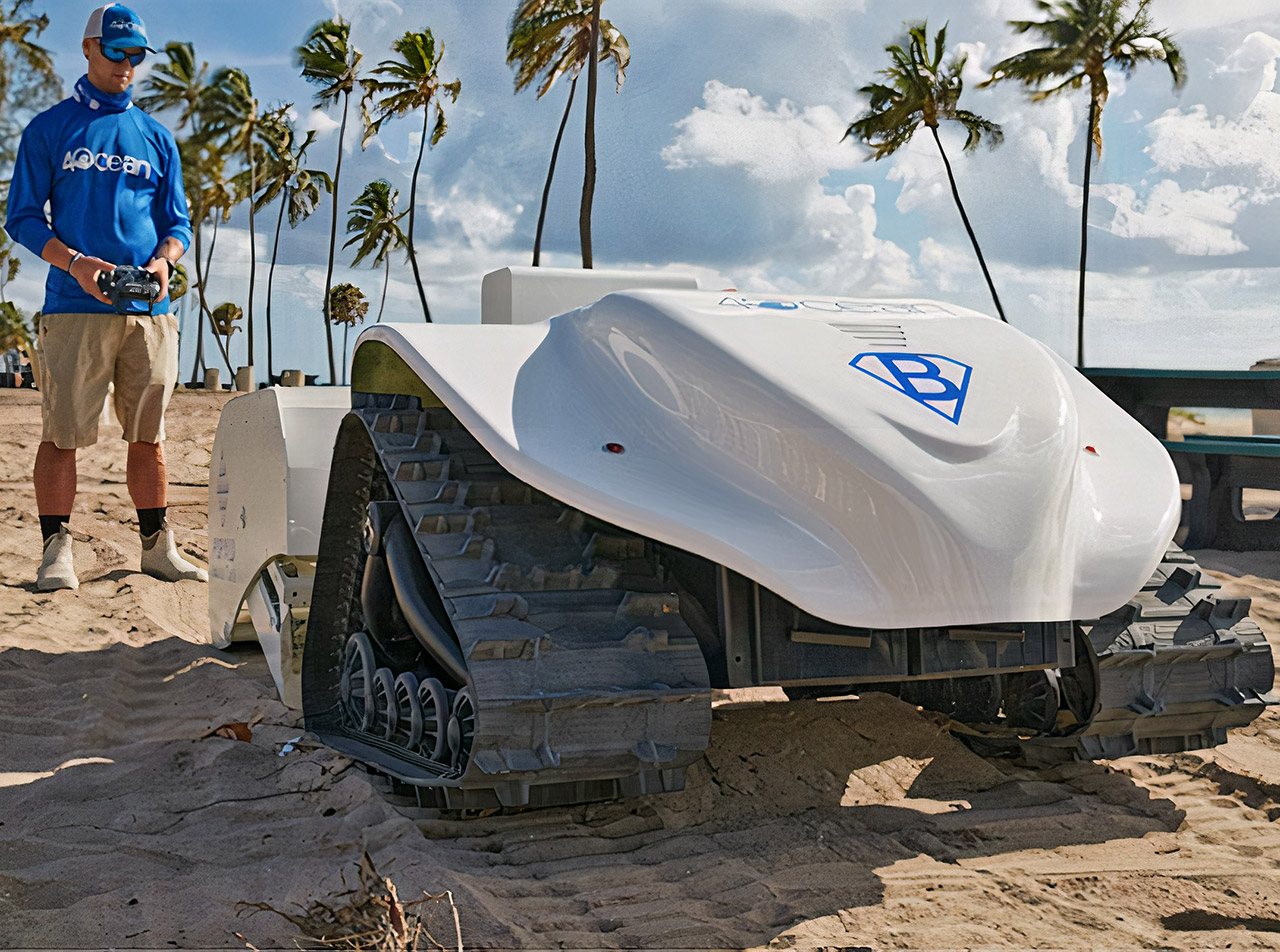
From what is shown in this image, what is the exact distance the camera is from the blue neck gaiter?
5.49 meters

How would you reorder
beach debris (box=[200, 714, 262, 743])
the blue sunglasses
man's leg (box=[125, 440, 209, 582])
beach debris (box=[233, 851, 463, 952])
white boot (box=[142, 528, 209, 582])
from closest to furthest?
beach debris (box=[233, 851, 463, 952]), beach debris (box=[200, 714, 262, 743]), the blue sunglasses, man's leg (box=[125, 440, 209, 582]), white boot (box=[142, 528, 209, 582])

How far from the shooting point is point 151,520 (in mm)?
6059

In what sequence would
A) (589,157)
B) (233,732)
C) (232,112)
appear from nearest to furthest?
(233,732) → (589,157) → (232,112)

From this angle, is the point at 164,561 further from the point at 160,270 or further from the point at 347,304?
the point at 347,304

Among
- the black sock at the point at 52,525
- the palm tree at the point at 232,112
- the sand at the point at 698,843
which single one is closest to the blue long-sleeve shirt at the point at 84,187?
the black sock at the point at 52,525

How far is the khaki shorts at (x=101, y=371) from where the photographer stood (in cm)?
548

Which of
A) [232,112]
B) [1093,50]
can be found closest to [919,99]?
[1093,50]

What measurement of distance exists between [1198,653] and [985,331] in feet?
3.35

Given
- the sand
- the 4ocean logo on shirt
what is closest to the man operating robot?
the 4ocean logo on shirt

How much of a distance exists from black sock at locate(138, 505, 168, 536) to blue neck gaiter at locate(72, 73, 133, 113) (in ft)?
6.36

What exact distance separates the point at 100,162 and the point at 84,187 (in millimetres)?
142

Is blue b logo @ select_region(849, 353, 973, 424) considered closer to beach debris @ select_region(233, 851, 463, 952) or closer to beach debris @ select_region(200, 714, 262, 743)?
beach debris @ select_region(233, 851, 463, 952)

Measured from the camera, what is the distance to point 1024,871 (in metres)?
2.64

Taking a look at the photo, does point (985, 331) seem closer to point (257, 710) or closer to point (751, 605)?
point (751, 605)
